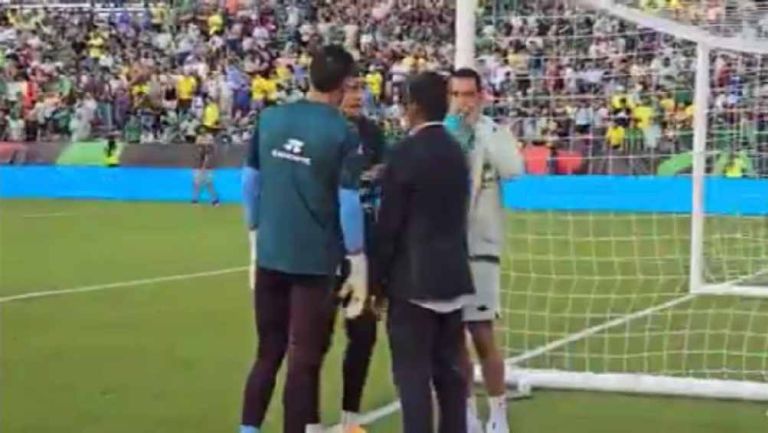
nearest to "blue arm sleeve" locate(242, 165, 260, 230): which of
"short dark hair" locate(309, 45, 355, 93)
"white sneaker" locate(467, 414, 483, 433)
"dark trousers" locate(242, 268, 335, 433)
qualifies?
"dark trousers" locate(242, 268, 335, 433)

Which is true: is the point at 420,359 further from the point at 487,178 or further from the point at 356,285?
the point at 487,178

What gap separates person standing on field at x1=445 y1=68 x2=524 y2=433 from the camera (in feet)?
23.6

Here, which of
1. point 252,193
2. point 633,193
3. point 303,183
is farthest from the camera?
point 633,193

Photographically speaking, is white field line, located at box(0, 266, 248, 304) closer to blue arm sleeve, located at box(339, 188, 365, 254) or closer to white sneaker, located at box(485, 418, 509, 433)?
white sneaker, located at box(485, 418, 509, 433)

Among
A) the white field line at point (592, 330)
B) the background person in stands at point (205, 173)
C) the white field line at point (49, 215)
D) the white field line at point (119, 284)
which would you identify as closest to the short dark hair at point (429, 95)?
the white field line at point (592, 330)

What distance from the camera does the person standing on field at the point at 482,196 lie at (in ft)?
23.6

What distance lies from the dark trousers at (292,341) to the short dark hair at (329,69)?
854 millimetres

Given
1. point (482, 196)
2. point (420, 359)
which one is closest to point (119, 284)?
point (482, 196)

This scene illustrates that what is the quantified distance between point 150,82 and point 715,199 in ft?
52.3

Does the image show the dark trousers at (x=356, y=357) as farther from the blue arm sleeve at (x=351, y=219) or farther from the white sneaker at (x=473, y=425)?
the blue arm sleeve at (x=351, y=219)

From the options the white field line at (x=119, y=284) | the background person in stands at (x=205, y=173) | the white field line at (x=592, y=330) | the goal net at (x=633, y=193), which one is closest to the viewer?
the white field line at (x=592, y=330)

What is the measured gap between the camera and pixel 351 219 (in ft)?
20.9

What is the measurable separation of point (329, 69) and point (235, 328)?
495 cm

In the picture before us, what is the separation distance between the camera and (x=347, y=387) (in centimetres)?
731
